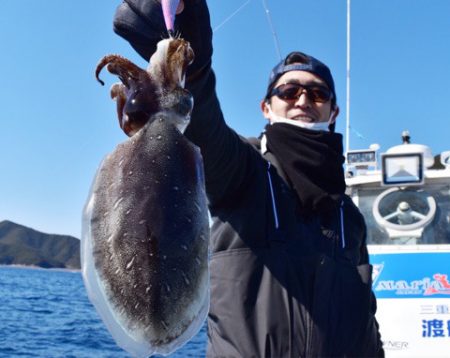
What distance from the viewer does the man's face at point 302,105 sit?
2574mm

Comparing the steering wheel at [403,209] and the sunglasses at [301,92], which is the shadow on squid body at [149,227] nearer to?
the sunglasses at [301,92]

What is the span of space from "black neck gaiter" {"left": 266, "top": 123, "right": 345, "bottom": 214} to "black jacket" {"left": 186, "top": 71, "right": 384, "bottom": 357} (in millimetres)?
66

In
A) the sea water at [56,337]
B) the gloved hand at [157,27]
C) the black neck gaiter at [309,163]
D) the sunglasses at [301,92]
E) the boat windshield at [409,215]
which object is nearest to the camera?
the gloved hand at [157,27]

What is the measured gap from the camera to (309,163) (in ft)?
7.70

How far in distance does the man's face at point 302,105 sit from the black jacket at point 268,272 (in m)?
0.40

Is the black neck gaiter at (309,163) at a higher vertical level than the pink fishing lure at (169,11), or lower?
lower

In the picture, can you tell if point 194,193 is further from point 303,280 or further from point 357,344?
point 357,344

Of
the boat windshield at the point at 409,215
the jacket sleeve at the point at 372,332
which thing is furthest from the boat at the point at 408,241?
the jacket sleeve at the point at 372,332

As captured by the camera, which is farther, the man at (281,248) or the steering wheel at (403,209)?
the steering wheel at (403,209)

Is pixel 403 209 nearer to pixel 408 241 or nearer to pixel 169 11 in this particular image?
pixel 408 241

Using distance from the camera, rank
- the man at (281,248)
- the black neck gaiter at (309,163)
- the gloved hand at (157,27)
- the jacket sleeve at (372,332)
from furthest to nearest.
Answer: the jacket sleeve at (372,332)
the black neck gaiter at (309,163)
the man at (281,248)
the gloved hand at (157,27)

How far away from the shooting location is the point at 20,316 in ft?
58.5

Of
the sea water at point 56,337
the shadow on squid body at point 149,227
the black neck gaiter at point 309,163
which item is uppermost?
the black neck gaiter at point 309,163

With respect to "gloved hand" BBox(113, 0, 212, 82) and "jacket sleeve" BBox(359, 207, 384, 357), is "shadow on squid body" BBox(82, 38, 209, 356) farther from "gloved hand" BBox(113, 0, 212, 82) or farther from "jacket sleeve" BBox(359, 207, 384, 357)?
"jacket sleeve" BBox(359, 207, 384, 357)
